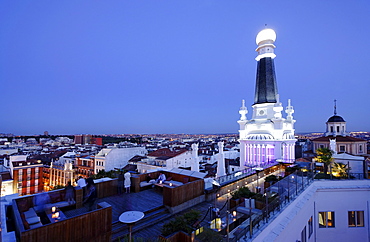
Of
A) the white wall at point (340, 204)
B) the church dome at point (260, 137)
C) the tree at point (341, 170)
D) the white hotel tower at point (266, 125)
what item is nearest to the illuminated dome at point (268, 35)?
the white hotel tower at point (266, 125)

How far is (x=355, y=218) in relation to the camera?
43.2ft

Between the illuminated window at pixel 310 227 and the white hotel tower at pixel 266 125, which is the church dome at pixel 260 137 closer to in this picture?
the white hotel tower at pixel 266 125

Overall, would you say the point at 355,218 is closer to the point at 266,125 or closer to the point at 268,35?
the point at 266,125

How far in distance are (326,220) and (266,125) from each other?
11.3 m

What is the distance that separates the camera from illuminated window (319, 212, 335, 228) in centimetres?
1294

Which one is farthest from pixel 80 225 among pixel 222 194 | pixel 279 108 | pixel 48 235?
pixel 279 108

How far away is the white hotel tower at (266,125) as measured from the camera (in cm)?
2094

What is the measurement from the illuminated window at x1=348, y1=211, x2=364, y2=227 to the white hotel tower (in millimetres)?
7240

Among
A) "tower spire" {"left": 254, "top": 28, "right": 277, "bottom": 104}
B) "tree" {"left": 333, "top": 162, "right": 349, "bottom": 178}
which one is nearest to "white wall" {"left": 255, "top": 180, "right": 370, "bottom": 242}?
"tree" {"left": 333, "top": 162, "right": 349, "bottom": 178}

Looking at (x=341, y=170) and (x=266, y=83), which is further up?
(x=266, y=83)

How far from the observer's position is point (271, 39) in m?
24.4

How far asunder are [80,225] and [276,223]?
7250 millimetres

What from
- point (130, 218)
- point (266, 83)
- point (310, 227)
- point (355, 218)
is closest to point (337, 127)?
point (266, 83)

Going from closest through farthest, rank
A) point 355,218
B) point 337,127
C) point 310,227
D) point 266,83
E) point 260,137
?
point 310,227 < point 355,218 < point 260,137 < point 266,83 < point 337,127
